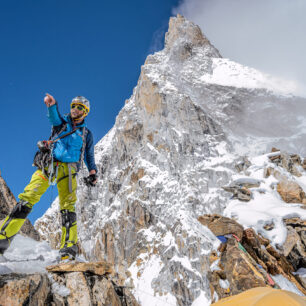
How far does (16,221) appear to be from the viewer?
350 centimetres

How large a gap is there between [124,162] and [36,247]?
51084 millimetres

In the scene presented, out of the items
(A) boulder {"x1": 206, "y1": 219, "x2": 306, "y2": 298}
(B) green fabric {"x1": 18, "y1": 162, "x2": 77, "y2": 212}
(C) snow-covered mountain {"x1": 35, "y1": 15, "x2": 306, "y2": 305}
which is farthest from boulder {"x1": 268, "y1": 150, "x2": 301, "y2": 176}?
(B) green fabric {"x1": 18, "y1": 162, "x2": 77, "y2": 212}

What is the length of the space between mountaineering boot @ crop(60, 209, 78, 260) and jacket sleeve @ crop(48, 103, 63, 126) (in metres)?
1.48

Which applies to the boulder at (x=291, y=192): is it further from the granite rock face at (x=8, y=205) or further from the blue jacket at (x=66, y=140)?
the blue jacket at (x=66, y=140)

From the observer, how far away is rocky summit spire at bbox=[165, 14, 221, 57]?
214ft

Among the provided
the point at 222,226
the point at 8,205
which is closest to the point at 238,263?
the point at 222,226

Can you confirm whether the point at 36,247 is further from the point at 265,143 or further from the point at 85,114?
the point at 265,143

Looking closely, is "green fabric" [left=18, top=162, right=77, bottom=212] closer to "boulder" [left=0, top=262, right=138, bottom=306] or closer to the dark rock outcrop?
"boulder" [left=0, top=262, right=138, bottom=306]

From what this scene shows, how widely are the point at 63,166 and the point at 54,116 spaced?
0.84 metres

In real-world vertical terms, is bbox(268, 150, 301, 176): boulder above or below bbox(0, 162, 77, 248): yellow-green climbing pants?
above

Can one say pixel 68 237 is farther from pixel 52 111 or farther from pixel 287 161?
pixel 287 161

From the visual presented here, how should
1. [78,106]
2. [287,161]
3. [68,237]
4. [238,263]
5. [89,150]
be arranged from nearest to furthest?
[68,237], [78,106], [89,150], [238,263], [287,161]

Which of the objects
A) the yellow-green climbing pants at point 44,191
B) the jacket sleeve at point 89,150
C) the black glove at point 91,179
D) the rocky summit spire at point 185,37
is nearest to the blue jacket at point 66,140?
the yellow-green climbing pants at point 44,191

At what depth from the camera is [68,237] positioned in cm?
391
